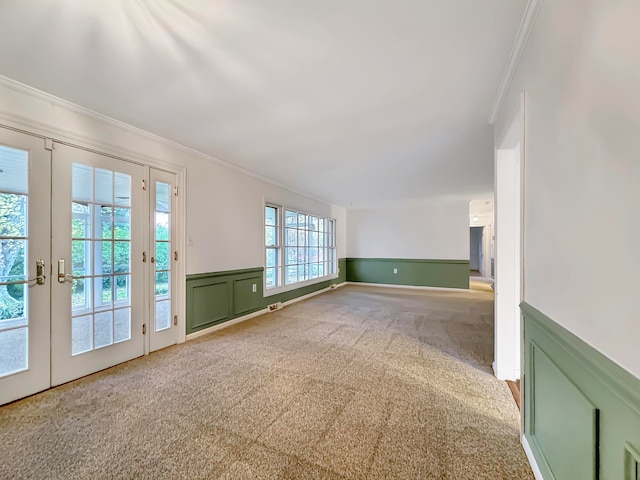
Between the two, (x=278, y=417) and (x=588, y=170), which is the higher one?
(x=588, y=170)

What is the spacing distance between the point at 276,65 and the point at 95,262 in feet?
7.45

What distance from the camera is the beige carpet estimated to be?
4.68 feet

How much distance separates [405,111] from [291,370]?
247 cm

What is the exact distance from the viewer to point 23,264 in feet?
6.72

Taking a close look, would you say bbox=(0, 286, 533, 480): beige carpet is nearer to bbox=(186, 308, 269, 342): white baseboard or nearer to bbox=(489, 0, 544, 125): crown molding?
bbox=(186, 308, 269, 342): white baseboard

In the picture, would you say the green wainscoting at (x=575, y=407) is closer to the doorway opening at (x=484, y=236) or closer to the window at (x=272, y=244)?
the window at (x=272, y=244)

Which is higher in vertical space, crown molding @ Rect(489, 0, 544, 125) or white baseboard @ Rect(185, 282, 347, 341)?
crown molding @ Rect(489, 0, 544, 125)

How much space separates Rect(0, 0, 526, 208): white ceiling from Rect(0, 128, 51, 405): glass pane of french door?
21.9 inches

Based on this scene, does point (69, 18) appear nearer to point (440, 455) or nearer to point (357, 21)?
point (357, 21)

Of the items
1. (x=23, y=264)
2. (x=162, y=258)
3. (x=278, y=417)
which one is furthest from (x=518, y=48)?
(x=23, y=264)

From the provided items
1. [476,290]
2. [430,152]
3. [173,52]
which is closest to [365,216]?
[476,290]

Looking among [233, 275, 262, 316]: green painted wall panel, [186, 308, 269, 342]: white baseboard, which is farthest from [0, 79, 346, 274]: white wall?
[186, 308, 269, 342]: white baseboard

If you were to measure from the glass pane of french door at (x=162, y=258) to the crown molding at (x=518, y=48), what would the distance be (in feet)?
10.4

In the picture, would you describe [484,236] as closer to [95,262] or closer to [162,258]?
[162,258]
